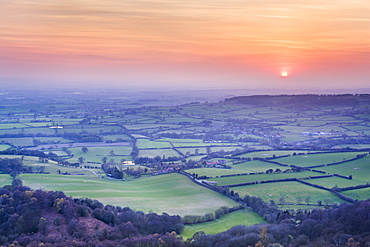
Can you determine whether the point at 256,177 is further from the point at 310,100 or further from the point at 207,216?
the point at 310,100

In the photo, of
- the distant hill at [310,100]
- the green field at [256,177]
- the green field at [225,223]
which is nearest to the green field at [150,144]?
the green field at [256,177]

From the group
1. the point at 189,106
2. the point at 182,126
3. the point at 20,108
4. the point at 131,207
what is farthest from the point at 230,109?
the point at 131,207

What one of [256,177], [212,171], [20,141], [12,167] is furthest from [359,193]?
[20,141]

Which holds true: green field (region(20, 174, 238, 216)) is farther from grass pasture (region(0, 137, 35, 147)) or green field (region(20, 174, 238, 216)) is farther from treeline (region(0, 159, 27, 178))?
grass pasture (region(0, 137, 35, 147))

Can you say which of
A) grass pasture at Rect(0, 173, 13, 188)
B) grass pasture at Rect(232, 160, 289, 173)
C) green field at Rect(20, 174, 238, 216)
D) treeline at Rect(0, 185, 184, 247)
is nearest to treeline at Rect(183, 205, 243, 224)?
green field at Rect(20, 174, 238, 216)

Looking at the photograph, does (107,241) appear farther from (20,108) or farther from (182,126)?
(20,108)

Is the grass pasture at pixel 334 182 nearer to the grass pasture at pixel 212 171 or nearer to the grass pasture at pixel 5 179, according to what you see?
the grass pasture at pixel 212 171
